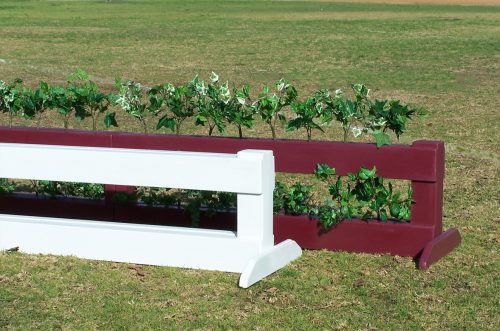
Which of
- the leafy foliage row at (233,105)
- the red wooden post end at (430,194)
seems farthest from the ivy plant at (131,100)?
the red wooden post end at (430,194)

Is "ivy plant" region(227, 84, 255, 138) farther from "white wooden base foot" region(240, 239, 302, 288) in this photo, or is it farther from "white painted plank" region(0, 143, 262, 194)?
"white wooden base foot" region(240, 239, 302, 288)

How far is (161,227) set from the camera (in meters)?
7.17

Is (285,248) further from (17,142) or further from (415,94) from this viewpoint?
(415,94)

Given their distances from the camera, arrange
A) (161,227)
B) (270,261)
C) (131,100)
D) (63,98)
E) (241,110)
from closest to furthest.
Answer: (270,261) → (161,227) → (241,110) → (131,100) → (63,98)

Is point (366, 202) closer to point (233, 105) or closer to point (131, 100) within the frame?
point (233, 105)

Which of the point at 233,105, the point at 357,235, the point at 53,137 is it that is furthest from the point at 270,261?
the point at 53,137

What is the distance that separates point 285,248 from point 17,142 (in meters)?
2.19

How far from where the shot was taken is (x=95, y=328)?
19.4 feet

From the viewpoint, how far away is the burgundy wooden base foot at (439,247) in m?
6.92

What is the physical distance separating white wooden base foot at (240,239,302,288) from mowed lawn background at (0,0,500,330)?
0.07m

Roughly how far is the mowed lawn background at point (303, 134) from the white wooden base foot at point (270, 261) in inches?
2.8

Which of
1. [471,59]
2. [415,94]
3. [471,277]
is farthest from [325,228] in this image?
[471,59]

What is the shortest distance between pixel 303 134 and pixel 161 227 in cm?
599

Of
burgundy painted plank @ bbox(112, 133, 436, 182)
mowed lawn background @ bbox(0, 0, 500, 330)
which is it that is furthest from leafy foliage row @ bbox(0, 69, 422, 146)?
mowed lawn background @ bbox(0, 0, 500, 330)
